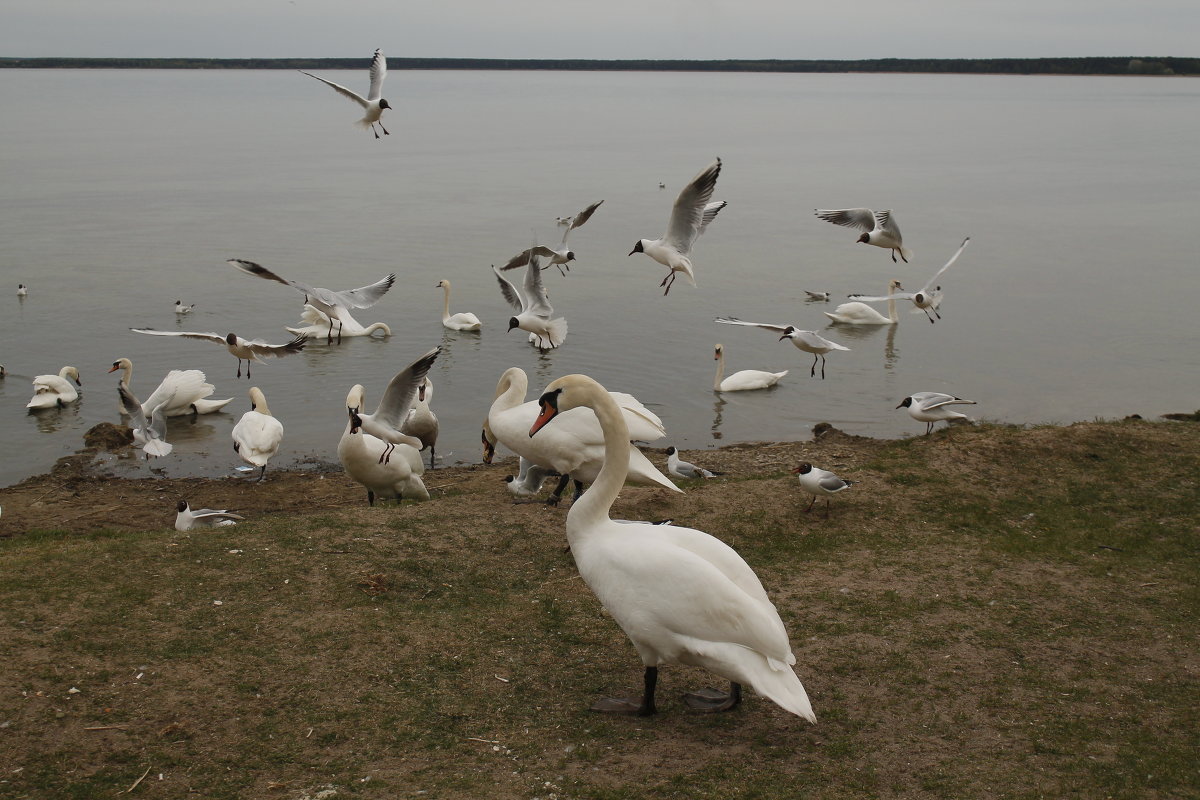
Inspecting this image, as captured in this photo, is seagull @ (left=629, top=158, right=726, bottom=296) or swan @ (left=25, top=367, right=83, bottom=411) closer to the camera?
seagull @ (left=629, top=158, right=726, bottom=296)

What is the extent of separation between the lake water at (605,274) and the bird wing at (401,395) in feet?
11.4

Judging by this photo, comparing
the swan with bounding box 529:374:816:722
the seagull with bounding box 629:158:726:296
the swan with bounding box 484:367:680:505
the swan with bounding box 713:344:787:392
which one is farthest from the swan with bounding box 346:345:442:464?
the swan with bounding box 713:344:787:392

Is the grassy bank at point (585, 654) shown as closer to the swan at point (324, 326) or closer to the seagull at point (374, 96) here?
the seagull at point (374, 96)

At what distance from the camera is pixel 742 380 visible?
1742 centimetres

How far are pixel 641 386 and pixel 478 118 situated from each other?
81.3m

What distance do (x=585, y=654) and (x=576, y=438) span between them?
2543mm

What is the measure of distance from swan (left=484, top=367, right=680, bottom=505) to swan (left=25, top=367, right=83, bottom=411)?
30.0 feet

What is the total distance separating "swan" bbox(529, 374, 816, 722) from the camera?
5578mm

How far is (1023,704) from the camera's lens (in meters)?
6.17

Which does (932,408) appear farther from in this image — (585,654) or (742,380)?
(585,654)

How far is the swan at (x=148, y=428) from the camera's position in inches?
539

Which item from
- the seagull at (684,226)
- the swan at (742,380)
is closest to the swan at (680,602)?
the seagull at (684,226)

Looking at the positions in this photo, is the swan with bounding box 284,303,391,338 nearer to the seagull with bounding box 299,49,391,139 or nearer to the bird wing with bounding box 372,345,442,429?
the seagull with bounding box 299,49,391,139

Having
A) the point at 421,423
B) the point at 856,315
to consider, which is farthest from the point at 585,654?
the point at 856,315
